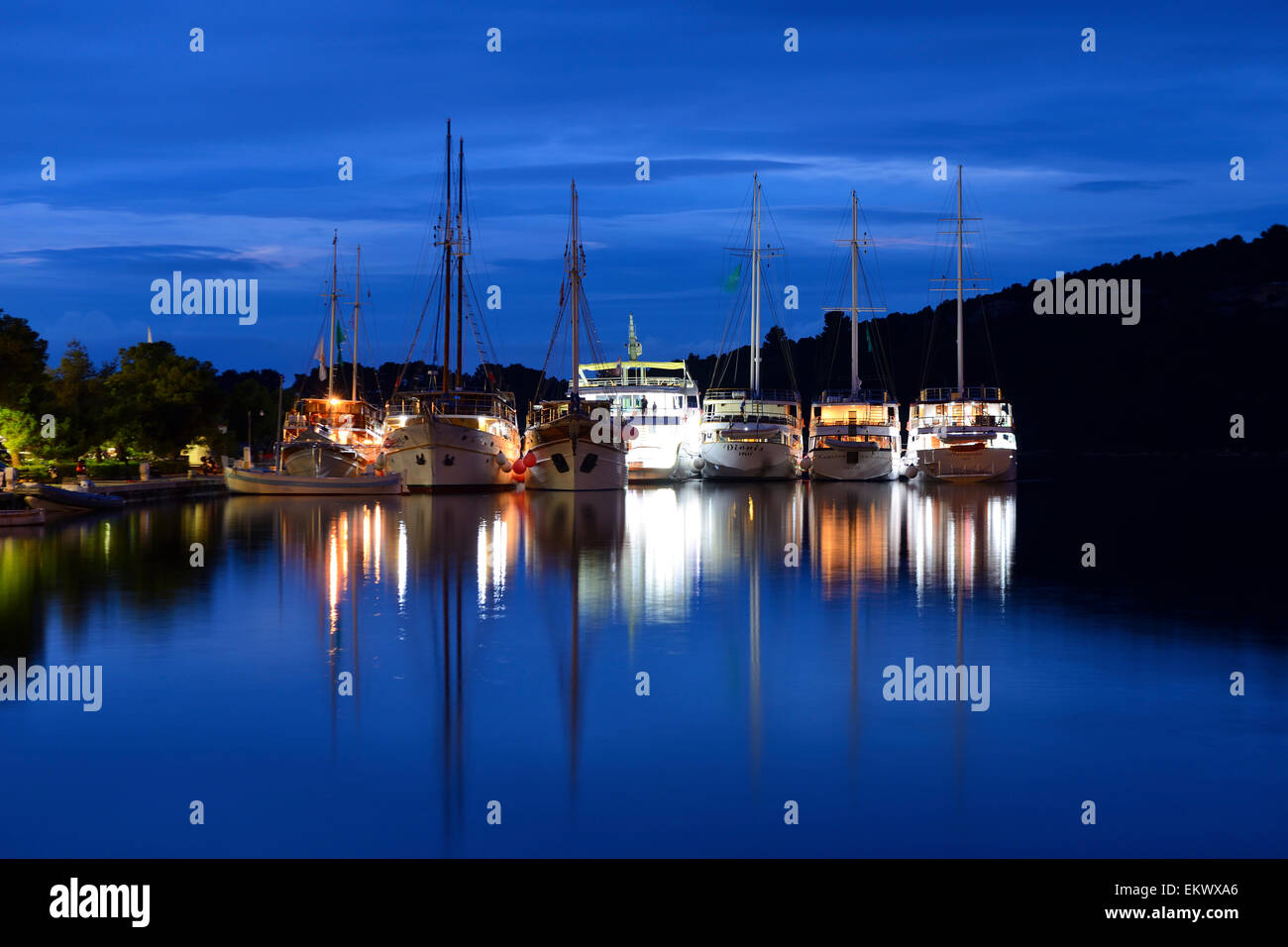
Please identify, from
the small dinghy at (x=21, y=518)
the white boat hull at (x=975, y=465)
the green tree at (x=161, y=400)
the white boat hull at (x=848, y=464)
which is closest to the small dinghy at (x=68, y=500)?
the small dinghy at (x=21, y=518)

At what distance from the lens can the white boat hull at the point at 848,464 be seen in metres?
70.5

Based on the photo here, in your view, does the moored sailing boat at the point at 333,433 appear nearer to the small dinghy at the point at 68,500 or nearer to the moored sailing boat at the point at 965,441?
the small dinghy at the point at 68,500

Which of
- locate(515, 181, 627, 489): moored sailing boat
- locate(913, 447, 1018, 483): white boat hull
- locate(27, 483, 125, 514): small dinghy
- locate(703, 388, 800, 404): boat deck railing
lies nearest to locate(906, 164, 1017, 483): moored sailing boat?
locate(913, 447, 1018, 483): white boat hull

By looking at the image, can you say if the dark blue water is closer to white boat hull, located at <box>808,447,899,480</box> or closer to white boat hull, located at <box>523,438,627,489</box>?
white boat hull, located at <box>523,438,627,489</box>

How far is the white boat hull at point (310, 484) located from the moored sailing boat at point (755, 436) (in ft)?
72.4

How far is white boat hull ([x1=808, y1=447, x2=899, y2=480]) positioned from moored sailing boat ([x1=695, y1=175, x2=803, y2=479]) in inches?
52.0

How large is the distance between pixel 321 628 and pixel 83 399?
51080 millimetres

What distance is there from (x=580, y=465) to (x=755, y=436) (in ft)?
52.6

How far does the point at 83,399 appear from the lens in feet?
203

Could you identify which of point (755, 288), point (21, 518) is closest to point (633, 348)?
point (755, 288)

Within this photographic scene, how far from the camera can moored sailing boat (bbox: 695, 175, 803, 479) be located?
69000 mm

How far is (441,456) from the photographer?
5544 cm
